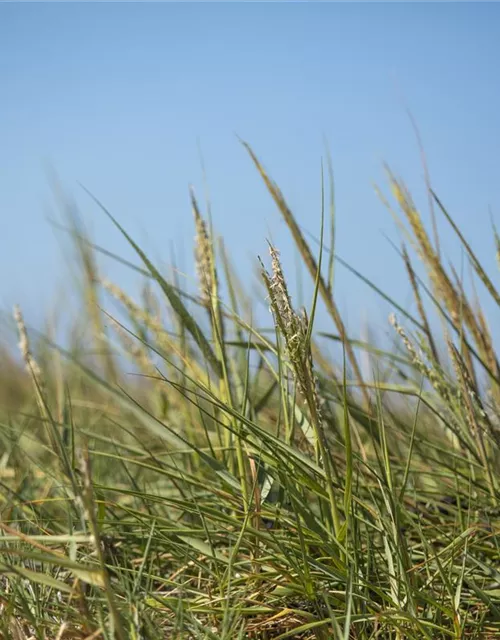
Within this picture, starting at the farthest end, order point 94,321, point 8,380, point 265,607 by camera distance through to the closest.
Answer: point 8,380, point 94,321, point 265,607

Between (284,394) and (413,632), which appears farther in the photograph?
(284,394)

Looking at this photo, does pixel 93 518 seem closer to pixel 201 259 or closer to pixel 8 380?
pixel 201 259

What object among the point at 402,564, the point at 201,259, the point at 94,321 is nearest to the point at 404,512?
the point at 402,564

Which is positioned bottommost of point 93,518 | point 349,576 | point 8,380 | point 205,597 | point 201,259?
point 8,380

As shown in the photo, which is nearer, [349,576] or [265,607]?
[349,576]

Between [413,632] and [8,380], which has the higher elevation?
[413,632]

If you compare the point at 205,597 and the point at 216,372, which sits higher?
the point at 216,372

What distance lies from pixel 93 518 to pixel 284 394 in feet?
1.69


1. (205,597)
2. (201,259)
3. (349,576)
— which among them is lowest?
(205,597)

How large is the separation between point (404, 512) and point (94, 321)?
66.4 inches

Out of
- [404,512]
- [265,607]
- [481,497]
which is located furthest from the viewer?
[481,497]

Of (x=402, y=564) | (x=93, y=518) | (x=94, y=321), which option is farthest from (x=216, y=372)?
(x=94, y=321)

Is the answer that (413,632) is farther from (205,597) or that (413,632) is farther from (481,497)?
(481,497)

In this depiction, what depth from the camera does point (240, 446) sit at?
115 centimetres
